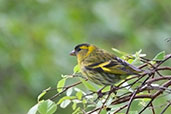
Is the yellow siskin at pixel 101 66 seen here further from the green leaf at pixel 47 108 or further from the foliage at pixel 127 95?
the green leaf at pixel 47 108

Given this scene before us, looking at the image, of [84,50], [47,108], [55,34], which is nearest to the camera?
[47,108]

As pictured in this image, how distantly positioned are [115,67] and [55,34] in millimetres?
1914

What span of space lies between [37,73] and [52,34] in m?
0.30

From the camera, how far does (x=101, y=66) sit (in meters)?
1.91

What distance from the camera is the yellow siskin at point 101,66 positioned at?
68.7 inches

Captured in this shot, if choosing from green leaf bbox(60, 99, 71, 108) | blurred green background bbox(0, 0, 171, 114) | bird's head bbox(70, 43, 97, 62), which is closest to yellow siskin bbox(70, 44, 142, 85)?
bird's head bbox(70, 43, 97, 62)

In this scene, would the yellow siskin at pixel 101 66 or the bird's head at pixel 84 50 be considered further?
the bird's head at pixel 84 50

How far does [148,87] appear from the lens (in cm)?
145

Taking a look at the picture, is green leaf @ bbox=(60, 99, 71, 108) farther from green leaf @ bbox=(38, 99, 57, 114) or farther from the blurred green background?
the blurred green background

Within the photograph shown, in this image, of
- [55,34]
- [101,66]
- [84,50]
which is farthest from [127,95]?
[55,34]

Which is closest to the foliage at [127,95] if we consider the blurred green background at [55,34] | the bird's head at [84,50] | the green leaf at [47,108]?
the green leaf at [47,108]

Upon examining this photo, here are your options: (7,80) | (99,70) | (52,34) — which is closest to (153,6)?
(52,34)

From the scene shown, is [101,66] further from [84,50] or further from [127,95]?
[127,95]

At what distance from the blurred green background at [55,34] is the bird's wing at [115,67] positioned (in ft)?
5.49
